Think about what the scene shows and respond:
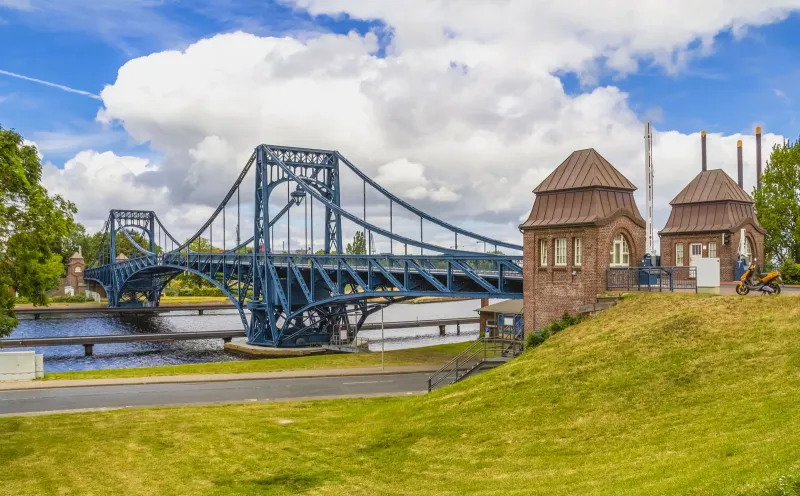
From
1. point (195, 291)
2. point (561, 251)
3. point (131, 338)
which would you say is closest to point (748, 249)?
point (561, 251)

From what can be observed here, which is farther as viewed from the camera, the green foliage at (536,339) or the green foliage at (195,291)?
the green foliage at (195,291)

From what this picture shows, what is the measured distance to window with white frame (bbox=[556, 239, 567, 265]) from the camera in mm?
32656

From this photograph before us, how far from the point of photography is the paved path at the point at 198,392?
108 ft

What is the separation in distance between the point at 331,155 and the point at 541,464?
2195 inches

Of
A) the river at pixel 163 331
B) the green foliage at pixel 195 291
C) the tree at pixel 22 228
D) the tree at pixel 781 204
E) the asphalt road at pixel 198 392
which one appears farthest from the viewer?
the green foliage at pixel 195 291

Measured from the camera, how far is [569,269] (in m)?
32.1

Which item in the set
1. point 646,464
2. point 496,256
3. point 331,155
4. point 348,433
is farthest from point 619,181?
point 331,155

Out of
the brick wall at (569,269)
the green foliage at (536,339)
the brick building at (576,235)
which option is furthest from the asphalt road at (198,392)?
the green foliage at (536,339)

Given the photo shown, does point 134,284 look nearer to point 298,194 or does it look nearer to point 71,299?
point 71,299

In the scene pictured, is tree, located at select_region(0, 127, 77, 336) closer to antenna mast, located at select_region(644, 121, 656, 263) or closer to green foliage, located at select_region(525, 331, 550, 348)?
green foliage, located at select_region(525, 331, 550, 348)

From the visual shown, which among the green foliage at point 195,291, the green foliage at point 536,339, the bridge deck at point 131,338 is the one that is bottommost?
the bridge deck at point 131,338

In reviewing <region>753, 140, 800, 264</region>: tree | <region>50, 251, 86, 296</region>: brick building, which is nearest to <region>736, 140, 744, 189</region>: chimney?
<region>753, 140, 800, 264</region>: tree

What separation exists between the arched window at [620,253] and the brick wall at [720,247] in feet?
23.6

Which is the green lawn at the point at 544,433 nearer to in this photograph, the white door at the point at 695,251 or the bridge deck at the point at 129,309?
the white door at the point at 695,251
